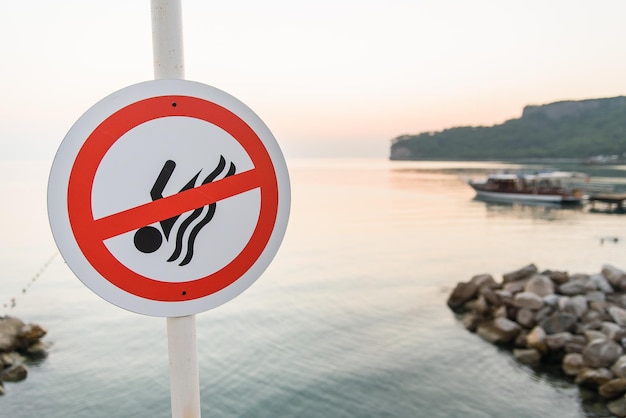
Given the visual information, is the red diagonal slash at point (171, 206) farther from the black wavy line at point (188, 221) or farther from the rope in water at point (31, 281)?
the rope in water at point (31, 281)

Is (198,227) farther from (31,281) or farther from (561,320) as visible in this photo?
(31,281)

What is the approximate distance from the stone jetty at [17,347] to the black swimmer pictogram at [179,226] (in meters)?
8.05

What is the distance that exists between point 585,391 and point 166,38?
8.13 meters

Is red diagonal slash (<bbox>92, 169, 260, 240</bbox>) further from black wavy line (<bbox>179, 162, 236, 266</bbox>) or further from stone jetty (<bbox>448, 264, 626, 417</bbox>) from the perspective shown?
stone jetty (<bbox>448, 264, 626, 417</bbox>)

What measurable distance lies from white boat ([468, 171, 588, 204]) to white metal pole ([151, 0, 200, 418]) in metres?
40.3

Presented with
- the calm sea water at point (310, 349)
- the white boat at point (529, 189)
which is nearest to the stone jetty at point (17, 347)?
the calm sea water at point (310, 349)

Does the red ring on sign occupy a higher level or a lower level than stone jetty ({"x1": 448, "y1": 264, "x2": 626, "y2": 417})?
higher

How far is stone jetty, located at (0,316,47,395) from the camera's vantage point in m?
7.30

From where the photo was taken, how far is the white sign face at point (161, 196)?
94 centimetres

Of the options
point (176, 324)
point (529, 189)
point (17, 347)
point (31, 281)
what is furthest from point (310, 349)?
point (529, 189)

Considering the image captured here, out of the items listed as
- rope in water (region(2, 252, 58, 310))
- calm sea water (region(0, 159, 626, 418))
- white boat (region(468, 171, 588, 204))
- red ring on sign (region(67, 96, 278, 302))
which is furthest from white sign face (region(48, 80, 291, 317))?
white boat (region(468, 171, 588, 204))

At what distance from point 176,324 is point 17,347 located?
30.4ft

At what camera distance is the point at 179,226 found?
3.26ft

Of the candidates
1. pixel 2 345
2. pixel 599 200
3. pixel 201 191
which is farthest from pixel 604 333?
pixel 599 200
